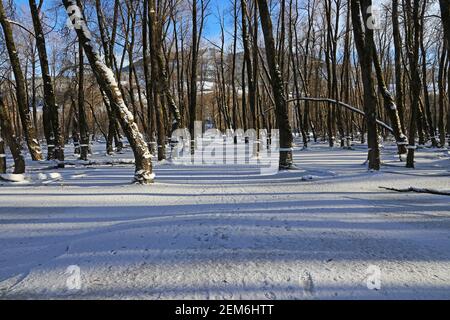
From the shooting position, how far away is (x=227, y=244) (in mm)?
3781

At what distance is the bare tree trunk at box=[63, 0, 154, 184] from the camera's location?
26.2 feet

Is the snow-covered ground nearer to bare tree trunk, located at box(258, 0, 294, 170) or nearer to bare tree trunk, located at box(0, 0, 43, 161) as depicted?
bare tree trunk, located at box(258, 0, 294, 170)

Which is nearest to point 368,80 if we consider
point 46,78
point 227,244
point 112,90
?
point 112,90

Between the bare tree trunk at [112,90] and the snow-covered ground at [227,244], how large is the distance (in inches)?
49.9

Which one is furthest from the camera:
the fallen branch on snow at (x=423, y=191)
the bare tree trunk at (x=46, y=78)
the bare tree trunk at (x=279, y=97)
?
the bare tree trunk at (x=46, y=78)

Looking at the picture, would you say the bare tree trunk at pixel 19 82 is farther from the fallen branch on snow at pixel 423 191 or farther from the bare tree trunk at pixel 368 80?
the fallen branch on snow at pixel 423 191

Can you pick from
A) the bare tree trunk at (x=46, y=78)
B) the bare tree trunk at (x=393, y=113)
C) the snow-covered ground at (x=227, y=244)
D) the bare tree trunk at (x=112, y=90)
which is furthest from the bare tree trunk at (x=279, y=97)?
the bare tree trunk at (x=46, y=78)

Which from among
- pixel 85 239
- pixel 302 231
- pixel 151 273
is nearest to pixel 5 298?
pixel 151 273

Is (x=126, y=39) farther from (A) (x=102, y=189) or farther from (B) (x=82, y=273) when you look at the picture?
(B) (x=82, y=273)

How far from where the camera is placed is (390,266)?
318 cm

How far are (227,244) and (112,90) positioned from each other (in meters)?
5.65

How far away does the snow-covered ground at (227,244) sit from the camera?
2.86 metres

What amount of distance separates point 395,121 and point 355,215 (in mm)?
9731

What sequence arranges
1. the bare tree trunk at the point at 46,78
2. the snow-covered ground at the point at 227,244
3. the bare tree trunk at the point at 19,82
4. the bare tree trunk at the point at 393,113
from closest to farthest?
the snow-covered ground at the point at 227,244 → the bare tree trunk at the point at 19,82 → the bare tree trunk at the point at 393,113 → the bare tree trunk at the point at 46,78
